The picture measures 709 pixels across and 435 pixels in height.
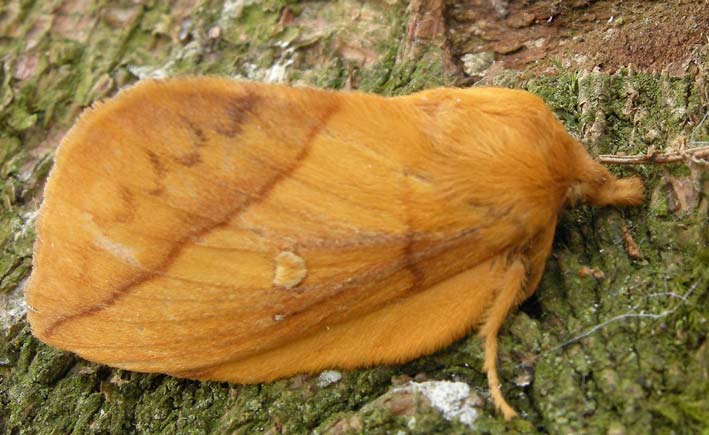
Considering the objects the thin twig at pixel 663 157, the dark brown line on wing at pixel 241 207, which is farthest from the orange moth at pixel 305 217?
the thin twig at pixel 663 157

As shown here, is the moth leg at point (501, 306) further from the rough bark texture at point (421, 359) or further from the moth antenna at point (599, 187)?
the moth antenna at point (599, 187)

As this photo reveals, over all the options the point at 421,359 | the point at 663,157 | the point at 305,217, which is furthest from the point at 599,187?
the point at 305,217

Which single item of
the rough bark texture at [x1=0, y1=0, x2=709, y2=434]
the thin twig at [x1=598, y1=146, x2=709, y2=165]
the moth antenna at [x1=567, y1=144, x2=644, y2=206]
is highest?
the thin twig at [x1=598, y1=146, x2=709, y2=165]

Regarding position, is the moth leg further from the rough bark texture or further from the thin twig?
the thin twig

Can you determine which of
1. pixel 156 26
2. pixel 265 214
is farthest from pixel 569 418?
pixel 156 26

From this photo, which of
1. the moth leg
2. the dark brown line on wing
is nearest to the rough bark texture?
the moth leg

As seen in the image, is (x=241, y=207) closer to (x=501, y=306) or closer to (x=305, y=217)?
(x=305, y=217)
